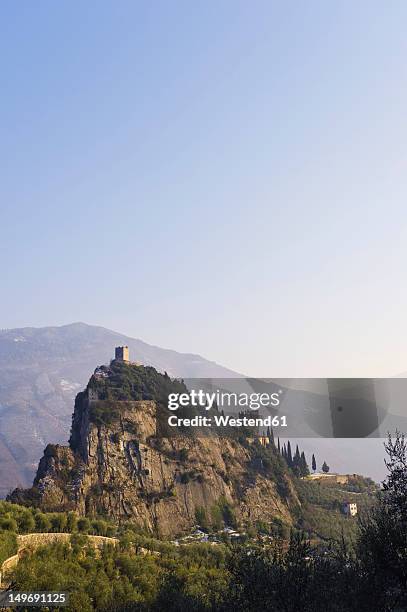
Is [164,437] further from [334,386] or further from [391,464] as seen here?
[391,464]

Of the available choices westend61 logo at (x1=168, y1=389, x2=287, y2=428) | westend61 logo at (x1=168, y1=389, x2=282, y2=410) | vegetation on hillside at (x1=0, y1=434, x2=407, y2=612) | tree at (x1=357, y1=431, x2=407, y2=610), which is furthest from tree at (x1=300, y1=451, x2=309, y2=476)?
tree at (x1=357, y1=431, x2=407, y2=610)

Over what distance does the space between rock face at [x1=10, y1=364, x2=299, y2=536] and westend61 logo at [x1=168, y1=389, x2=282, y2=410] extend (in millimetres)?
3979

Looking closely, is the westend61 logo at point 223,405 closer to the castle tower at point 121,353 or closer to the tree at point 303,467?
the tree at point 303,467

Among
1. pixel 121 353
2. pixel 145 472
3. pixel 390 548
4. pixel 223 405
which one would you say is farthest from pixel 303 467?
pixel 390 548

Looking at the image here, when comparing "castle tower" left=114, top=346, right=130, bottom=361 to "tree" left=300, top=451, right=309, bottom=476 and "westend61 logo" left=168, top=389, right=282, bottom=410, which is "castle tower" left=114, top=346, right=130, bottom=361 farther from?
"tree" left=300, top=451, right=309, bottom=476

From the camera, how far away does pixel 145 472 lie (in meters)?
87.2

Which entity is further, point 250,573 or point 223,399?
point 223,399

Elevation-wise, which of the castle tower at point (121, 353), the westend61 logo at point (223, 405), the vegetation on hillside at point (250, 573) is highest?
the castle tower at point (121, 353)

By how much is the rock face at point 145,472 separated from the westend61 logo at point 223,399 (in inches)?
157

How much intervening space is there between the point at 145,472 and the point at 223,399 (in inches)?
677

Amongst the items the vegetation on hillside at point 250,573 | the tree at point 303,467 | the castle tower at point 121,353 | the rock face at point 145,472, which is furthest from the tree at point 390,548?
the tree at point 303,467

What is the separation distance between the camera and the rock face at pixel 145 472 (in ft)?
260

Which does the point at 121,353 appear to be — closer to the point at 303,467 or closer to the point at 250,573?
the point at 303,467

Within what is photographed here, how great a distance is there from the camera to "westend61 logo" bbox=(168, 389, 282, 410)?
8644cm
